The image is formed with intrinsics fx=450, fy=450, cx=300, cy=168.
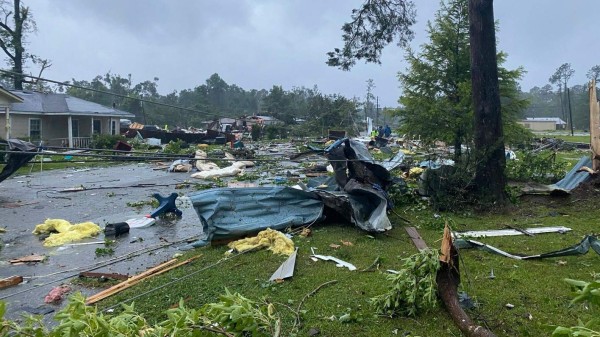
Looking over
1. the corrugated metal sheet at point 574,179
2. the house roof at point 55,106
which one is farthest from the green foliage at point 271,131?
the corrugated metal sheet at point 574,179

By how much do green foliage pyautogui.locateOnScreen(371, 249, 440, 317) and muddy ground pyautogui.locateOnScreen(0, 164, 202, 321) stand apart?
3.27 meters

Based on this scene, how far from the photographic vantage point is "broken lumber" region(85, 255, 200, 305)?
4.76 metres

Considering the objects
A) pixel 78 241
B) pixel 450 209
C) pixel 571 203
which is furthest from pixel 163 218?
pixel 571 203

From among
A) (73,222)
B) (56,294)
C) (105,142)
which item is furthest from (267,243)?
(105,142)

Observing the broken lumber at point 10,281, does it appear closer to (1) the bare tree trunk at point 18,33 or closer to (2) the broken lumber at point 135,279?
(2) the broken lumber at point 135,279

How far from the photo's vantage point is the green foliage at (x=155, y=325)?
162cm

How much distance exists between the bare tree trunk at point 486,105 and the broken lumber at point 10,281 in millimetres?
7872

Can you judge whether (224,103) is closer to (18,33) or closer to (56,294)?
(18,33)

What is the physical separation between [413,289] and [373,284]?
0.95 m

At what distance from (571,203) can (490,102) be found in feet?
8.57

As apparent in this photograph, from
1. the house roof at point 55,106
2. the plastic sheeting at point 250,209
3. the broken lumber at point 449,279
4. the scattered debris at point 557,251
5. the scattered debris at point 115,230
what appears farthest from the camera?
the house roof at point 55,106

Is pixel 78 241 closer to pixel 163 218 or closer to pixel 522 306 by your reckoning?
pixel 163 218

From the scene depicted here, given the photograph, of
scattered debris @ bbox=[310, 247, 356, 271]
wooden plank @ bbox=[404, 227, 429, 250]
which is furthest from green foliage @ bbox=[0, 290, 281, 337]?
wooden plank @ bbox=[404, 227, 429, 250]

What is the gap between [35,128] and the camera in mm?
26859
